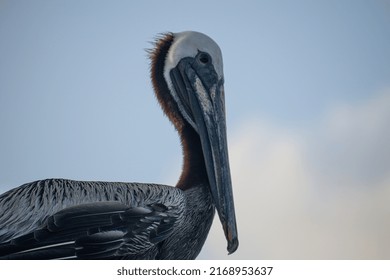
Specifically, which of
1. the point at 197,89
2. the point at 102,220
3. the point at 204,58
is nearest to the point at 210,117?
the point at 197,89

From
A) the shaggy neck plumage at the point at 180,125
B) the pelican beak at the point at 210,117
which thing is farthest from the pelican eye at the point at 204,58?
the shaggy neck plumage at the point at 180,125

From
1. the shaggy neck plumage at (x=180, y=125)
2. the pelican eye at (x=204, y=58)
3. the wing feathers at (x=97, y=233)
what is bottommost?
the wing feathers at (x=97, y=233)

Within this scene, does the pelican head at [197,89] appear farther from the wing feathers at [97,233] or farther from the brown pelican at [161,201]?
the wing feathers at [97,233]

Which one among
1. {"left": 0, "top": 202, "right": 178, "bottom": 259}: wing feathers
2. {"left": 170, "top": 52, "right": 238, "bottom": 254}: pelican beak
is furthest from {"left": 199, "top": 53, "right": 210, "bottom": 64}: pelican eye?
{"left": 0, "top": 202, "right": 178, "bottom": 259}: wing feathers

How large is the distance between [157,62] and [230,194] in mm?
803

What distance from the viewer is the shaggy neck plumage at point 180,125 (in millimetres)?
2732

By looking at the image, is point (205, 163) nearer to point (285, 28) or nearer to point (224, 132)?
point (224, 132)

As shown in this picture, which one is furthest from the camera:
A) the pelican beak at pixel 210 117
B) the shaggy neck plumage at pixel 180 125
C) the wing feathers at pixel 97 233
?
the shaggy neck plumage at pixel 180 125

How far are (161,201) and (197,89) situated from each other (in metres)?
0.61

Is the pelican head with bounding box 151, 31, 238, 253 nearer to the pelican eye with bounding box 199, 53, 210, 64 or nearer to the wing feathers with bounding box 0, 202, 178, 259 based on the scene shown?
the pelican eye with bounding box 199, 53, 210, 64

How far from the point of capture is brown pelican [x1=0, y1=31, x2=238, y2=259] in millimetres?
2387

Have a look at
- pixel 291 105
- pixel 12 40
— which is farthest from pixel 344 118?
pixel 12 40

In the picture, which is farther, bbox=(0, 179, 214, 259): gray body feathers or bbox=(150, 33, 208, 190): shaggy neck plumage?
bbox=(150, 33, 208, 190): shaggy neck plumage

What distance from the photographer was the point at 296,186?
2809 millimetres
